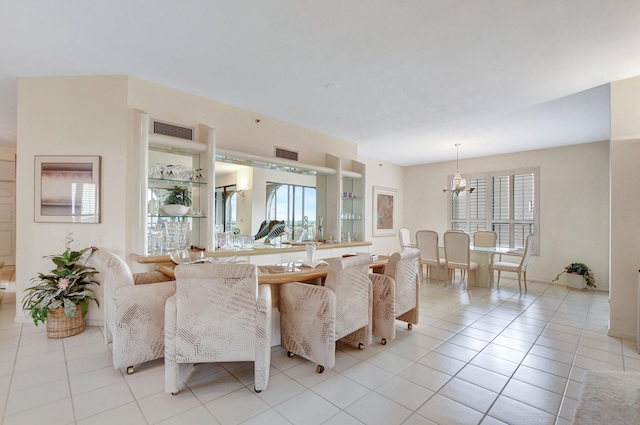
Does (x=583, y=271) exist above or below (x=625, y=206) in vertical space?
below

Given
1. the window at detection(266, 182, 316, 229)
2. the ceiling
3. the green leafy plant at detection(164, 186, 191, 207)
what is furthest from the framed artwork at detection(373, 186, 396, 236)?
the green leafy plant at detection(164, 186, 191, 207)

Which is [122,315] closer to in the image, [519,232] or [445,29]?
[445,29]

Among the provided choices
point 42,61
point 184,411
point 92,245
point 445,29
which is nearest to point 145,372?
point 184,411

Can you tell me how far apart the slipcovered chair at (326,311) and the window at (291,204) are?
209cm

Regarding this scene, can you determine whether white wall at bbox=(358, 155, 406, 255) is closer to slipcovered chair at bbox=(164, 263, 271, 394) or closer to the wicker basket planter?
slipcovered chair at bbox=(164, 263, 271, 394)

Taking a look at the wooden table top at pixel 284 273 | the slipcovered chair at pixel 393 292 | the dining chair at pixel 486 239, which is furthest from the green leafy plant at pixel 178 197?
the dining chair at pixel 486 239

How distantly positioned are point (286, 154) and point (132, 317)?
2992mm

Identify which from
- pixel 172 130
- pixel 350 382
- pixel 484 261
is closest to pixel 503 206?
pixel 484 261

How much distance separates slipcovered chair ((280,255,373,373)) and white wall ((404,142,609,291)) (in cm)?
521

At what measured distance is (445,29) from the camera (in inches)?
89.0

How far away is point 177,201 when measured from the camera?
3.47 meters

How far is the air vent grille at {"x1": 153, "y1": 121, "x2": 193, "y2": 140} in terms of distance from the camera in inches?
130

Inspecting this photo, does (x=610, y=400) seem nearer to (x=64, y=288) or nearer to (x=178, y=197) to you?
(x=178, y=197)

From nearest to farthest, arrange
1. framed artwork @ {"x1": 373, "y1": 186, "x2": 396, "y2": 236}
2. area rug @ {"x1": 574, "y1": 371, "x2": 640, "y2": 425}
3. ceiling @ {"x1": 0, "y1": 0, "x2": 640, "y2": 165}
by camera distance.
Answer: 1. area rug @ {"x1": 574, "y1": 371, "x2": 640, "y2": 425}
2. ceiling @ {"x1": 0, "y1": 0, "x2": 640, "y2": 165}
3. framed artwork @ {"x1": 373, "y1": 186, "x2": 396, "y2": 236}
